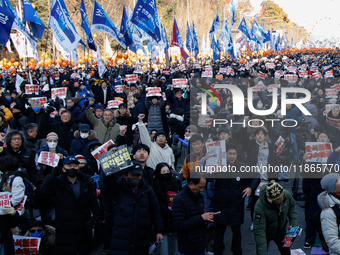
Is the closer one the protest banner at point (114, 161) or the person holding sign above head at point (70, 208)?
the protest banner at point (114, 161)

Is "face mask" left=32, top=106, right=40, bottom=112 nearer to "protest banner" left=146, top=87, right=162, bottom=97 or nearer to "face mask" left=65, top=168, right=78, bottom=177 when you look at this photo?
"protest banner" left=146, top=87, right=162, bottom=97

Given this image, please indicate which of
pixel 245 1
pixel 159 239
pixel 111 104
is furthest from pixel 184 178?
pixel 245 1

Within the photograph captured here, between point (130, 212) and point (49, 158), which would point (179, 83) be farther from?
point (130, 212)

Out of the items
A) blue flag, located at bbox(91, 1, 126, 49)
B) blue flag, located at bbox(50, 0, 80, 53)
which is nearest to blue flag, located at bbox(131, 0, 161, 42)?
blue flag, located at bbox(91, 1, 126, 49)

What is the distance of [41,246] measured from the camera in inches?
162

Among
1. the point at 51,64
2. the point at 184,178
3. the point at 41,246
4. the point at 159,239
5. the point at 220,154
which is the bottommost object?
the point at 41,246

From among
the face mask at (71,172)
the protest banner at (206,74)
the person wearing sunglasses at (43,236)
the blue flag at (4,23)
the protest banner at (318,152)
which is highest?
the blue flag at (4,23)

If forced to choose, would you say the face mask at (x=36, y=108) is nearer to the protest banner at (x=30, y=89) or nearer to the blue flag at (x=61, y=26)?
the protest banner at (x=30, y=89)

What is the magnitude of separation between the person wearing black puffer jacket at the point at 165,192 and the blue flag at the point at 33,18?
6.91m

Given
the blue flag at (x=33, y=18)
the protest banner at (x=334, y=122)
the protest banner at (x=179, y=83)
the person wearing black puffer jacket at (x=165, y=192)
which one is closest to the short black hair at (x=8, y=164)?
Answer: the person wearing black puffer jacket at (x=165, y=192)

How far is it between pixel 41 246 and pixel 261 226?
2.51m

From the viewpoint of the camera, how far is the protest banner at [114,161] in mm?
3472

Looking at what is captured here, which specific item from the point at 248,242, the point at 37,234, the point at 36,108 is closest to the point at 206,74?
the point at 36,108

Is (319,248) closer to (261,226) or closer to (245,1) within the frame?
(261,226)
